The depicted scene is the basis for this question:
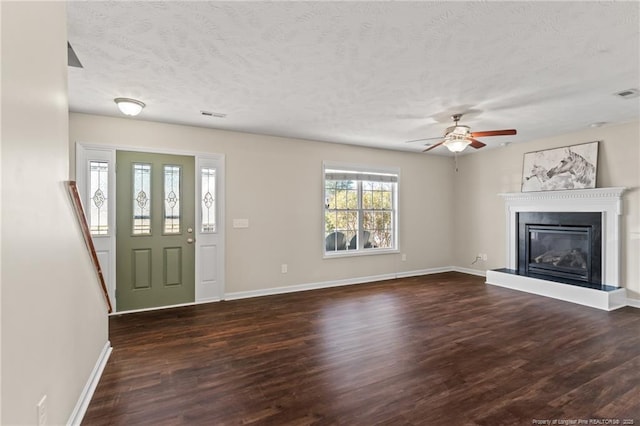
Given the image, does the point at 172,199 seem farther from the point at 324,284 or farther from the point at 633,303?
the point at 633,303

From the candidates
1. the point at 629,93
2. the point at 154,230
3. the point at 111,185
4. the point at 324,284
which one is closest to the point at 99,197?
the point at 111,185

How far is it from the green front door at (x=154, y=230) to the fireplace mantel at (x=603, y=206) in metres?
5.59

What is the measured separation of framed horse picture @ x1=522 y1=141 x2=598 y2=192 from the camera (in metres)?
4.86

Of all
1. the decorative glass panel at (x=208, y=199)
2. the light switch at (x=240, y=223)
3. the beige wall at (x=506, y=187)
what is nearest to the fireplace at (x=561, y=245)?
the beige wall at (x=506, y=187)

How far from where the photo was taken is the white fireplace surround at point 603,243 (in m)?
4.45

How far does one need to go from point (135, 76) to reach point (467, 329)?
167 inches

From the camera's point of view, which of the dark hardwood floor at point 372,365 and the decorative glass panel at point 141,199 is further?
the decorative glass panel at point 141,199

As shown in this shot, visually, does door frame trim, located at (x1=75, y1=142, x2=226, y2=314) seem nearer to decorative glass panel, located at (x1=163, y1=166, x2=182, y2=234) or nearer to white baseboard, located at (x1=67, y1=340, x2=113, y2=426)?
decorative glass panel, located at (x1=163, y1=166, x2=182, y2=234)

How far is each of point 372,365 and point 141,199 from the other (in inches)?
142

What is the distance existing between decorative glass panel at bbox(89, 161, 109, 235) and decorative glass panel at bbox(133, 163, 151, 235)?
1.03ft

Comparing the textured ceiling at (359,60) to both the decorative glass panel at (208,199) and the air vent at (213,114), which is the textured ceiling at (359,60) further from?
the decorative glass panel at (208,199)

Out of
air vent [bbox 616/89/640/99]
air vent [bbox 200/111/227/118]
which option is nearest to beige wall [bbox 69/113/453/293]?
air vent [bbox 200/111/227/118]

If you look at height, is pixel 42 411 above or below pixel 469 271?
above

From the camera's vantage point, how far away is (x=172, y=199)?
455cm
